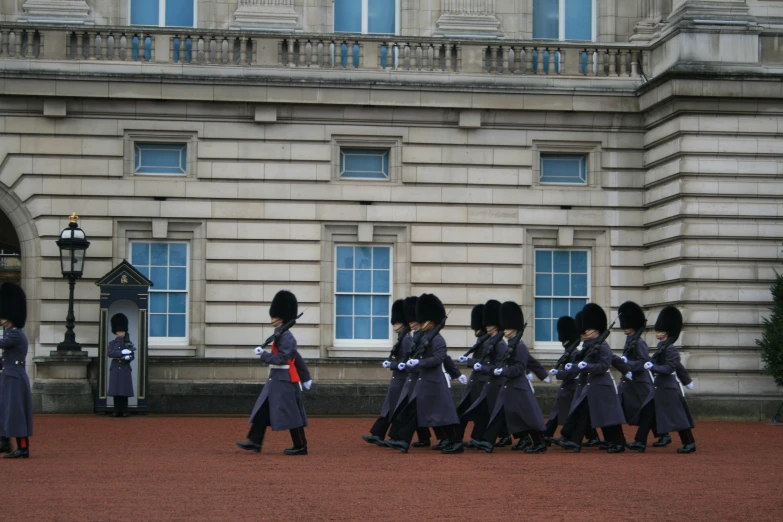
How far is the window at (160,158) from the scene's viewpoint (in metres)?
20.9

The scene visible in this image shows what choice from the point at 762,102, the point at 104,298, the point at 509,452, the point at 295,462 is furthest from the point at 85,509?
the point at 762,102

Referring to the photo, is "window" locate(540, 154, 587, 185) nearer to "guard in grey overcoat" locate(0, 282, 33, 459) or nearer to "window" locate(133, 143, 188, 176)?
"window" locate(133, 143, 188, 176)

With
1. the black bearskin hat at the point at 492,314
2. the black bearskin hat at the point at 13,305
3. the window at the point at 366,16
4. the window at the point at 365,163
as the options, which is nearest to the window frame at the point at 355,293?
the window at the point at 365,163

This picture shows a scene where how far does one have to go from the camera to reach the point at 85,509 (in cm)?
943

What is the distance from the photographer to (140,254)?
2095 centimetres

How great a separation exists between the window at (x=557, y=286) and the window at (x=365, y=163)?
2.64 meters

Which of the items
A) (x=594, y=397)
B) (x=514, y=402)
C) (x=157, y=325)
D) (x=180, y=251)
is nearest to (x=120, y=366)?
(x=157, y=325)

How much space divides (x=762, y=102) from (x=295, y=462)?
33.5 feet

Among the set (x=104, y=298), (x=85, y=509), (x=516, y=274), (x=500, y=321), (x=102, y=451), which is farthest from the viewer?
(x=516, y=274)

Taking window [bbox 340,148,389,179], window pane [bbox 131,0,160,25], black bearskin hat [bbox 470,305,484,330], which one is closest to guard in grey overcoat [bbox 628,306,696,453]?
black bearskin hat [bbox 470,305,484,330]

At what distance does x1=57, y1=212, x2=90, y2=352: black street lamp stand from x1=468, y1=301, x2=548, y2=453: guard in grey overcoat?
24.3 ft

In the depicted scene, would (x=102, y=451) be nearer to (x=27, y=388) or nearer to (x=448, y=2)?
(x=27, y=388)

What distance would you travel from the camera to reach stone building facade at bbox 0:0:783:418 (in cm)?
2006

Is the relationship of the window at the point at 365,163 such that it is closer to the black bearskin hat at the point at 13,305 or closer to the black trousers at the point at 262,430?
the black trousers at the point at 262,430
